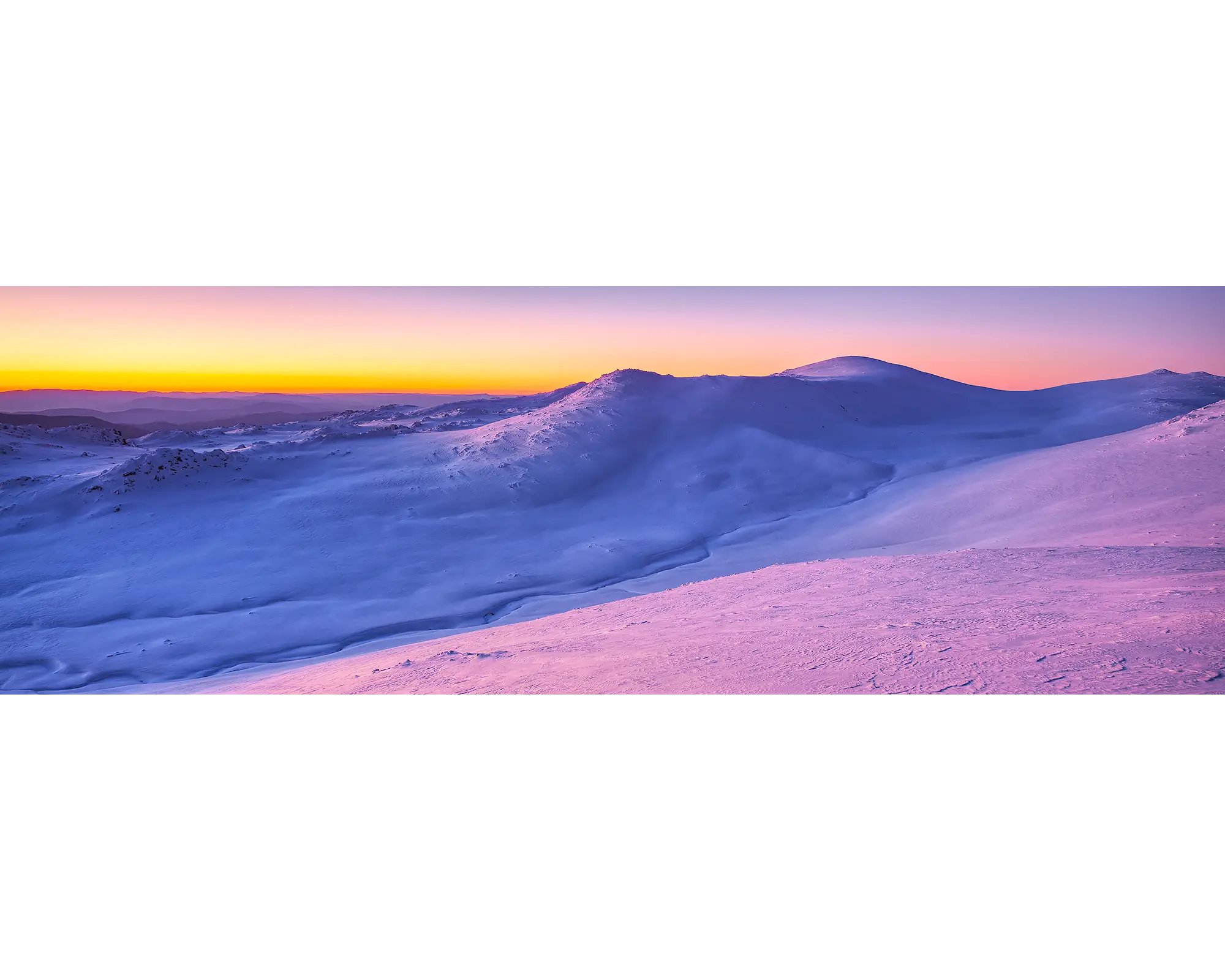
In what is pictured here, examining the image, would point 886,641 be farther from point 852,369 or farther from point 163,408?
point 163,408

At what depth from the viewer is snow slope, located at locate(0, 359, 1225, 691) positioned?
421 cm

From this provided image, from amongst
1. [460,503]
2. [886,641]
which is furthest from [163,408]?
[886,641]

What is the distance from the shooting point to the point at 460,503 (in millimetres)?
5625

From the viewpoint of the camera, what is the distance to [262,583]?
4500 mm

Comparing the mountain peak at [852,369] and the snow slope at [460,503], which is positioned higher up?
the mountain peak at [852,369]

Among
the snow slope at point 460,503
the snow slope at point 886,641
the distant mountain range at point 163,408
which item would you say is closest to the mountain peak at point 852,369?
the snow slope at point 460,503

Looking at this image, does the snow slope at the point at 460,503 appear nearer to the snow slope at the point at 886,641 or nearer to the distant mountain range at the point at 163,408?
the distant mountain range at the point at 163,408

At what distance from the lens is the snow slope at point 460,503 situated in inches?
166
